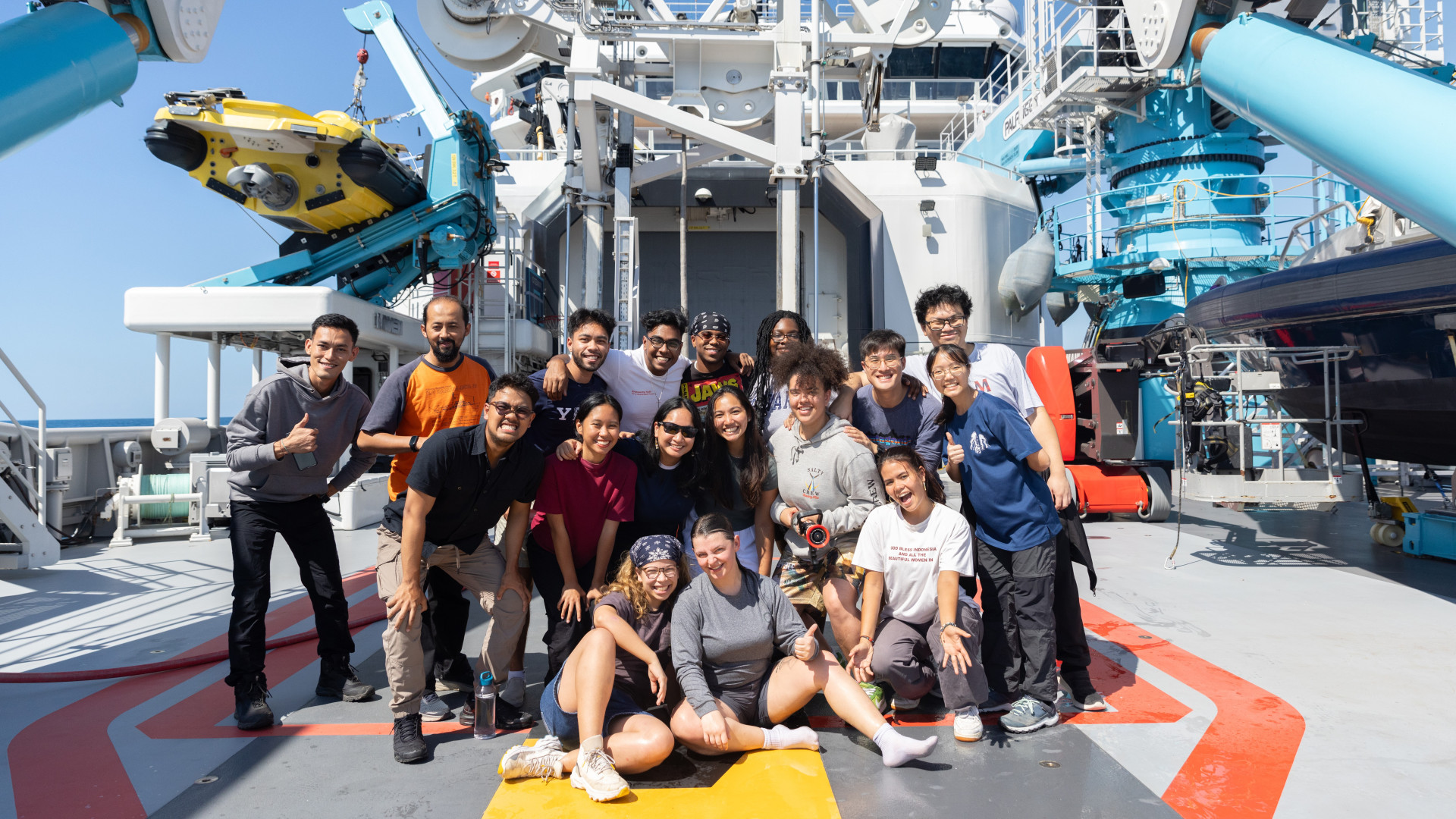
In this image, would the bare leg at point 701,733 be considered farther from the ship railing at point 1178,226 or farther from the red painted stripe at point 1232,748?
the ship railing at point 1178,226

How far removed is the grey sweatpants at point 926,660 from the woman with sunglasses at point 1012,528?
150 mm

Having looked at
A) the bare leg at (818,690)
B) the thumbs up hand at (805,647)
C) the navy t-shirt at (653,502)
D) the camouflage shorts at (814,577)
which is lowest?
the bare leg at (818,690)

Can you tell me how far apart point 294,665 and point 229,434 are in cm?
147

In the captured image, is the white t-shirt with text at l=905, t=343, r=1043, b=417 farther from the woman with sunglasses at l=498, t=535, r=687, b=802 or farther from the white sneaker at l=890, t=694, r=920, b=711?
the woman with sunglasses at l=498, t=535, r=687, b=802

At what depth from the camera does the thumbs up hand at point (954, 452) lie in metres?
3.42

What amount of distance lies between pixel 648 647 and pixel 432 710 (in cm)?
114

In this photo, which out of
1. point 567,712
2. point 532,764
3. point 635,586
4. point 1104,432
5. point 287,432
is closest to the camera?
point 532,764

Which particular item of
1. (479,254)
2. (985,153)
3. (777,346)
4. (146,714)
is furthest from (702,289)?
(146,714)

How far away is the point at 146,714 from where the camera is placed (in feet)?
11.4

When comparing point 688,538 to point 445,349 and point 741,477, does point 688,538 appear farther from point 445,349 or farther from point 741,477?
point 445,349

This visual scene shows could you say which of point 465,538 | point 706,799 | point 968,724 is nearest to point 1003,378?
point 968,724

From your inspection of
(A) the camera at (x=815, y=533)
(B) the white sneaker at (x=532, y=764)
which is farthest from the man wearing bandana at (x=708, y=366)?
(B) the white sneaker at (x=532, y=764)

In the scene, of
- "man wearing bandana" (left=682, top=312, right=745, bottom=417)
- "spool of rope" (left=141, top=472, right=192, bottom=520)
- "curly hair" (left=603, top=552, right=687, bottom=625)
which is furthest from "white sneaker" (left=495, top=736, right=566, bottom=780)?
"spool of rope" (left=141, top=472, right=192, bottom=520)

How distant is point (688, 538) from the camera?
3.53 metres
